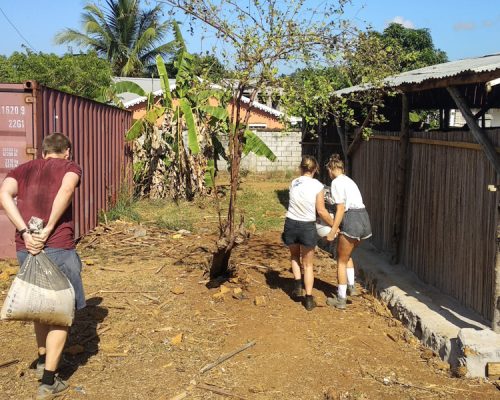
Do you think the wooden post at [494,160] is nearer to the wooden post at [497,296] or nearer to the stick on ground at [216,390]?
the wooden post at [497,296]

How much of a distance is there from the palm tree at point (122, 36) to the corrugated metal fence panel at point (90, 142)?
24.2m

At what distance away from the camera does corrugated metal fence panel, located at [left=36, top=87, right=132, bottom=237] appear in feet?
26.8

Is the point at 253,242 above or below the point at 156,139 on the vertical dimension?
below

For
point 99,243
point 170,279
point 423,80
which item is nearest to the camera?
point 423,80

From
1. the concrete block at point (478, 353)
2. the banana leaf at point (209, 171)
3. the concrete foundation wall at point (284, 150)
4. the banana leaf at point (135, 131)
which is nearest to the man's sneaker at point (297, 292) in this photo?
the concrete block at point (478, 353)

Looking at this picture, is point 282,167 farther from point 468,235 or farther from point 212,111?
point 468,235

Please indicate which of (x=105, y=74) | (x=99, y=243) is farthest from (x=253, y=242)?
(x=105, y=74)

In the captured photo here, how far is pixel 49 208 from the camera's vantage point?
4043 millimetres

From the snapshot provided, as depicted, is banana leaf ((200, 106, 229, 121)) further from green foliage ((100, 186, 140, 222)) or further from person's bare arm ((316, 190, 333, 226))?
person's bare arm ((316, 190, 333, 226))

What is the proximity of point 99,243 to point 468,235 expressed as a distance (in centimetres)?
600

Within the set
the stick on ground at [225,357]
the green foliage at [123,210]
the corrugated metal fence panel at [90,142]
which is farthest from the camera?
the green foliage at [123,210]

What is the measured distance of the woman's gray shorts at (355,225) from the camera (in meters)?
6.02

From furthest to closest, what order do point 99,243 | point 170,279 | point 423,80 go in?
point 99,243 < point 170,279 < point 423,80

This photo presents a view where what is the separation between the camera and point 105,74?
78.6ft
